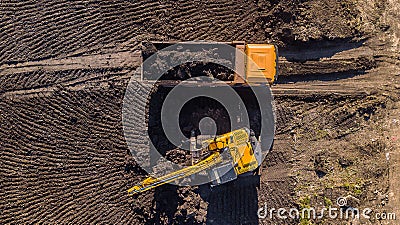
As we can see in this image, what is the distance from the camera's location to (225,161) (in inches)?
505

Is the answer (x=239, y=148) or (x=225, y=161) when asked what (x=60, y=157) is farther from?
(x=239, y=148)

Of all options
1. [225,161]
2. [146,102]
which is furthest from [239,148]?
[146,102]

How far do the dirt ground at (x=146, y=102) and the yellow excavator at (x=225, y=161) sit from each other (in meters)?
1.10

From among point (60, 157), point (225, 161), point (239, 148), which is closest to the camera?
point (239, 148)

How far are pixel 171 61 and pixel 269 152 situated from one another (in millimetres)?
4763

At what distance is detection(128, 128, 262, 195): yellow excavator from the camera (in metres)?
12.6

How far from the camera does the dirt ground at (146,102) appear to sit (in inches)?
534

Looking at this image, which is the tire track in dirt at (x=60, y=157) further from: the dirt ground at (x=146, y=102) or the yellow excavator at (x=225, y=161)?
the yellow excavator at (x=225, y=161)

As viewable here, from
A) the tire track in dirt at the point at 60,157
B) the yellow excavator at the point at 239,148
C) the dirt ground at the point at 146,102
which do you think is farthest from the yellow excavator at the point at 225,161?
the tire track in dirt at the point at 60,157

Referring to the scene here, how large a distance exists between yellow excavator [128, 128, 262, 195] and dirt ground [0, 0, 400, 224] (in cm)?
110

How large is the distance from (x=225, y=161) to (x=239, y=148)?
64cm

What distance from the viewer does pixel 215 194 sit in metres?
13.9

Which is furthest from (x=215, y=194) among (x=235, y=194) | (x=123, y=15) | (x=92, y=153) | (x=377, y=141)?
(x=123, y=15)

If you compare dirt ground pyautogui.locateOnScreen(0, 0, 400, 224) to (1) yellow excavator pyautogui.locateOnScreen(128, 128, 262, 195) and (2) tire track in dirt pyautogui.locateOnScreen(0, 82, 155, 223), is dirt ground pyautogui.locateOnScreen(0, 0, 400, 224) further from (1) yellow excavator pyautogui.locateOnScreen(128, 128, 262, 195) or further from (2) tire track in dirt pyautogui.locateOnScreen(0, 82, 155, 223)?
(1) yellow excavator pyautogui.locateOnScreen(128, 128, 262, 195)
